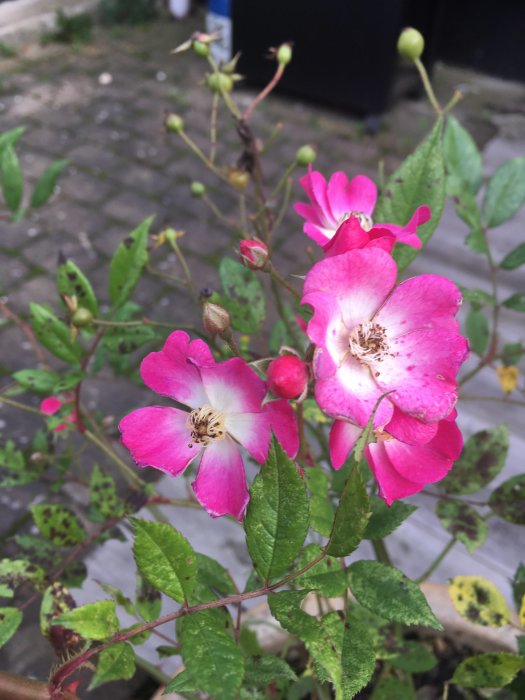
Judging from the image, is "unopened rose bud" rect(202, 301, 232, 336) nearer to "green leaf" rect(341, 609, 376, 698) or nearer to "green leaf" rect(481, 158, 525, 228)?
"green leaf" rect(341, 609, 376, 698)

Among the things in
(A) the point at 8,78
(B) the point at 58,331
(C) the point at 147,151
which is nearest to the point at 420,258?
(C) the point at 147,151

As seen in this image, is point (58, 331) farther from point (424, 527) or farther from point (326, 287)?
point (424, 527)

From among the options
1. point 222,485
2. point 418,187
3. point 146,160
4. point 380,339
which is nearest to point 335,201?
point 418,187

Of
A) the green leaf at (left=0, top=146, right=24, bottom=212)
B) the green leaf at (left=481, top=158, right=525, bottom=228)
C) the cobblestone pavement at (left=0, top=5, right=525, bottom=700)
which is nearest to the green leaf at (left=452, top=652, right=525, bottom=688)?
the green leaf at (left=481, top=158, right=525, bottom=228)

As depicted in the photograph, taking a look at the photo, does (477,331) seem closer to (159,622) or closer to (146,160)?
(159,622)

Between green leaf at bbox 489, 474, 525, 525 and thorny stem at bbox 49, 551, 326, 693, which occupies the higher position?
thorny stem at bbox 49, 551, 326, 693

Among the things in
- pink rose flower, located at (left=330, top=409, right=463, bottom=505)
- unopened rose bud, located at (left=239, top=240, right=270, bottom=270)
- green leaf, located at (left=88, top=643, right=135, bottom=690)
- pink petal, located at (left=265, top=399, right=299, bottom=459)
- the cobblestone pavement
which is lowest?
the cobblestone pavement
